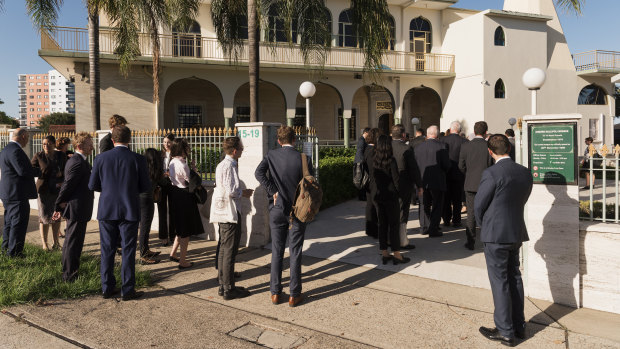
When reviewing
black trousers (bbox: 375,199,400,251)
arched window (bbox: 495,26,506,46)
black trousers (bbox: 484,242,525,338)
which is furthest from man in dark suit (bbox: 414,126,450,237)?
arched window (bbox: 495,26,506,46)

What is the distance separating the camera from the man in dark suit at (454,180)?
8.12 metres

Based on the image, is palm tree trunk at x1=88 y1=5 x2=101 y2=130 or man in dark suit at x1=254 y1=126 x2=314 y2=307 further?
palm tree trunk at x1=88 y1=5 x2=101 y2=130

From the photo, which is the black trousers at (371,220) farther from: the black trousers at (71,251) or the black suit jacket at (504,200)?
the black trousers at (71,251)

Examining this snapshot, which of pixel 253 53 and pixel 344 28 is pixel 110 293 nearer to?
pixel 253 53

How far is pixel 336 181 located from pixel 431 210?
10.9 ft

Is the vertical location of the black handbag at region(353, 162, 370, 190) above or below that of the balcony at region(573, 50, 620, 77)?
below

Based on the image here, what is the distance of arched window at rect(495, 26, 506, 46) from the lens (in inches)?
826

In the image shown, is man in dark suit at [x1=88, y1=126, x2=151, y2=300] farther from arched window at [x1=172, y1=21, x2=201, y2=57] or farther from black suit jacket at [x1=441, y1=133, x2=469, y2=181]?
arched window at [x1=172, y1=21, x2=201, y2=57]

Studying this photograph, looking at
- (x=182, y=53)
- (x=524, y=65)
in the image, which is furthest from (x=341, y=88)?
(x=524, y=65)

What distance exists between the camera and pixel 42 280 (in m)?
5.08

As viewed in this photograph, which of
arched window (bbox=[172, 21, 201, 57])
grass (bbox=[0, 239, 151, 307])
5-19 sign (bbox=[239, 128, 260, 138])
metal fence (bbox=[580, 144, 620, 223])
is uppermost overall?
arched window (bbox=[172, 21, 201, 57])

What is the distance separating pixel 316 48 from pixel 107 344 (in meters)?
9.01

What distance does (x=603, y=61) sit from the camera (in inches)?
931

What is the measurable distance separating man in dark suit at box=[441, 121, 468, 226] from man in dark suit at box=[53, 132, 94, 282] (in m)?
5.93
